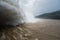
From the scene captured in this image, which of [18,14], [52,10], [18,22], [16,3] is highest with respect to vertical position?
[16,3]

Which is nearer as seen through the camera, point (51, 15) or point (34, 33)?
point (34, 33)

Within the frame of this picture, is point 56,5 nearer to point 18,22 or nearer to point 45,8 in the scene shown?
point 45,8

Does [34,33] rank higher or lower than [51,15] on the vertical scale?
lower

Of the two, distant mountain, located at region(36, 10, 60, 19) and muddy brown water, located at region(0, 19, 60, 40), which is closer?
muddy brown water, located at region(0, 19, 60, 40)

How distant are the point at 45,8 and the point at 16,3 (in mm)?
476

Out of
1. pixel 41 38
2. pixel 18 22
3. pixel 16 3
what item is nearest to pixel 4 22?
pixel 18 22

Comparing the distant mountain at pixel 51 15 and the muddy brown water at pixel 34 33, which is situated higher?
the distant mountain at pixel 51 15

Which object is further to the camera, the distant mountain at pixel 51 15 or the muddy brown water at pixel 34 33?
the distant mountain at pixel 51 15

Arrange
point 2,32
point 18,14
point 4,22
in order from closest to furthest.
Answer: point 2,32 < point 4,22 < point 18,14

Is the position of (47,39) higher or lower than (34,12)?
lower

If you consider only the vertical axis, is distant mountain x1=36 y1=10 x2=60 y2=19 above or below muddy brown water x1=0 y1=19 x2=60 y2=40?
above

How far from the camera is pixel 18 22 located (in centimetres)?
142

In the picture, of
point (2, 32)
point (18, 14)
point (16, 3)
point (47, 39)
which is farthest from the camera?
point (16, 3)

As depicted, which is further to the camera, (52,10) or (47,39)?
(52,10)
